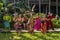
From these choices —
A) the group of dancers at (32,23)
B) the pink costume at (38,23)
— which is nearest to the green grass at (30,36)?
the group of dancers at (32,23)

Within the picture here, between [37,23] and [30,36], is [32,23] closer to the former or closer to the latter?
[37,23]

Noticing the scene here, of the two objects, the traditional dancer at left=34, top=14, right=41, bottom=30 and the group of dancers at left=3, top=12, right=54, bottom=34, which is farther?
the traditional dancer at left=34, top=14, right=41, bottom=30

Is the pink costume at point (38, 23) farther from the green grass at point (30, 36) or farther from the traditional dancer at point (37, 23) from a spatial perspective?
the green grass at point (30, 36)

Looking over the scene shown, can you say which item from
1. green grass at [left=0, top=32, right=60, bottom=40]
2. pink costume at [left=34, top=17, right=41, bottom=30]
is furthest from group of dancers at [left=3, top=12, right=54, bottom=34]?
green grass at [left=0, top=32, right=60, bottom=40]

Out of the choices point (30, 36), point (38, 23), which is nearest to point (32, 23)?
point (38, 23)

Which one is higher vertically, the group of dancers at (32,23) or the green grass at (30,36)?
the group of dancers at (32,23)

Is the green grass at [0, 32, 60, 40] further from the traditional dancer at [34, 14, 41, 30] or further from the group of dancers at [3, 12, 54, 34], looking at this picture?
the traditional dancer at [34, 14, 41, 30]

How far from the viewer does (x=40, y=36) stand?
17.2m

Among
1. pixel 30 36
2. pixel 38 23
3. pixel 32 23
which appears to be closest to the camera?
pixel 30 36

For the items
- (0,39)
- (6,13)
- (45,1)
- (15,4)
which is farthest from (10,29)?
(45,1)

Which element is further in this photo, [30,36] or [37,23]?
[37,23]

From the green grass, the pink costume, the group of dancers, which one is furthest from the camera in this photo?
the pink costume

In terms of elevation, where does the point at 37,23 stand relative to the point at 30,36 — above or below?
above

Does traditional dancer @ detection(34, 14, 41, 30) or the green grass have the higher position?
traditional dancer @ detection(34, 14, 41, 30)
